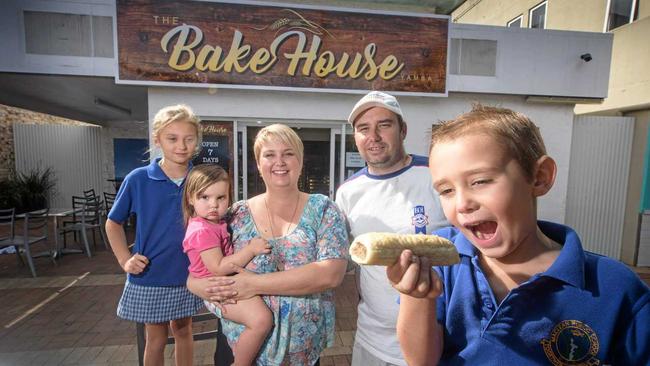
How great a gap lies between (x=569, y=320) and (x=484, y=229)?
388 millimetres

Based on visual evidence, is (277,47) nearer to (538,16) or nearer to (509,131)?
(509,131)

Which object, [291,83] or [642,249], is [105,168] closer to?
[291,83]

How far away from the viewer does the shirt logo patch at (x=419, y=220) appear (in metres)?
1.77

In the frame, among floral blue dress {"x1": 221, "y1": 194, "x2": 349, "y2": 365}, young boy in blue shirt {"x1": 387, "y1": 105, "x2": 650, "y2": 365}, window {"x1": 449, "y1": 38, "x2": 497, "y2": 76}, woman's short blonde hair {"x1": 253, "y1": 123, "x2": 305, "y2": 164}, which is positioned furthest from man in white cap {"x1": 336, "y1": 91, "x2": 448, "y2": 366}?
window {"x1": 449, "y1": 38, "x2": 497, "y2": 76}

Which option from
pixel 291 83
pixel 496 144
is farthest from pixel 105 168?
pixel 496 144

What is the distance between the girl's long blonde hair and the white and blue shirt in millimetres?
873

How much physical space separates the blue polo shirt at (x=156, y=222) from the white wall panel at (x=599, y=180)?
799 cm

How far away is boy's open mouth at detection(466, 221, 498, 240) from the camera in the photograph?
3.18ft

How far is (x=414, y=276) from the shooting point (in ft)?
3.01

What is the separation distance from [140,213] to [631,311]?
2.47 meters

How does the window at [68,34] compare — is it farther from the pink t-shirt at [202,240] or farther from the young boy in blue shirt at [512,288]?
the young boy in blue shirt at [512,288]

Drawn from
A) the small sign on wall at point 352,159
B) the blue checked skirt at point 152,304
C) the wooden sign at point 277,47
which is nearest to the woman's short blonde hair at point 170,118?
the blue checked skirt at point 152,304

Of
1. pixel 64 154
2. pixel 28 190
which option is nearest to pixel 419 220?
pixel 28 190

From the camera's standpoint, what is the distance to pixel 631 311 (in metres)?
0.95
